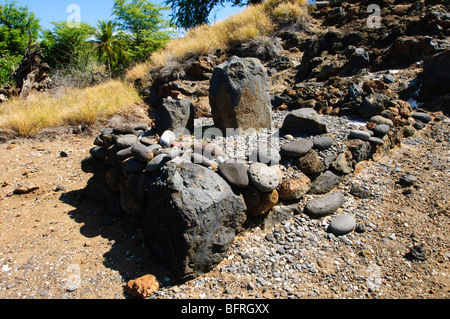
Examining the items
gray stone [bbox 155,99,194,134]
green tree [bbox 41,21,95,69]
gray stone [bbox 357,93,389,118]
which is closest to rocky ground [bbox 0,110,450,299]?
gray stone [bbox 357,93,389,118]

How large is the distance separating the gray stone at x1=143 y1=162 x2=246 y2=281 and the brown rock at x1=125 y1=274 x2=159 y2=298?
204 millimetres

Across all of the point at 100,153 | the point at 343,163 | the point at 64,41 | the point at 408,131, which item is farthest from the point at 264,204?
the point at 64,41

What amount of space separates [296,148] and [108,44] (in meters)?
11.3

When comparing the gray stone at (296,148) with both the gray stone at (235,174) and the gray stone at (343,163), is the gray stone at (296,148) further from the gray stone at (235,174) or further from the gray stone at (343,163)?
the gray stone at (235,174)

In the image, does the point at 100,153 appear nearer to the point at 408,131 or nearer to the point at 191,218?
the point at 191,218

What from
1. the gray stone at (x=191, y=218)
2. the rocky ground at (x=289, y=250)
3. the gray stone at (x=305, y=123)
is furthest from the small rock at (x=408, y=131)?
the gray stone at (x=191, y=218)

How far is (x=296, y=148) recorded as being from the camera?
344 cm

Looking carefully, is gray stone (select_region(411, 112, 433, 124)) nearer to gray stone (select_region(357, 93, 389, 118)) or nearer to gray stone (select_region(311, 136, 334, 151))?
gray stone (select_region(357, 93, 389, 118))

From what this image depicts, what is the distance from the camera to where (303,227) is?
3131 mm

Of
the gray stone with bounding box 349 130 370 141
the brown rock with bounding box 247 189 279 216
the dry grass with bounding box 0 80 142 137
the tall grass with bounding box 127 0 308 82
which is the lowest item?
Answer: the brown rock with bounding box 247 189 279 216

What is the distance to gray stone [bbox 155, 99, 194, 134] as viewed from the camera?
398 cm

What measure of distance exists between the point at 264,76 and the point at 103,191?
2.75 meters

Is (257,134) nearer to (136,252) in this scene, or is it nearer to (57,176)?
(136,252)

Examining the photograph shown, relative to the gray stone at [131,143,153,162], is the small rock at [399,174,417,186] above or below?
below
